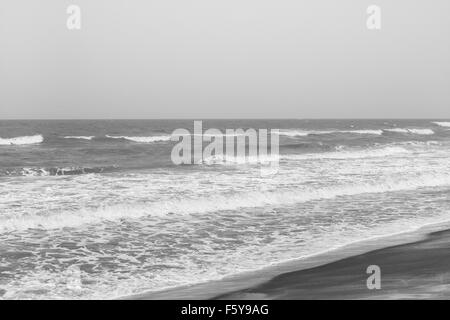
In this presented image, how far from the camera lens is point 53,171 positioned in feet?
70.4

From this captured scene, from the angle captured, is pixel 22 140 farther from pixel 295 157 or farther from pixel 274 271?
pixel 274 271

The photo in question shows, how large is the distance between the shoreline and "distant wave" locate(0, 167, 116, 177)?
1375 cm

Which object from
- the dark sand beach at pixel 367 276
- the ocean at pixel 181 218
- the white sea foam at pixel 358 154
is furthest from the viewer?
the white sea foam at pixel 358 154

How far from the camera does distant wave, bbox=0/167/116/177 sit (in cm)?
2047

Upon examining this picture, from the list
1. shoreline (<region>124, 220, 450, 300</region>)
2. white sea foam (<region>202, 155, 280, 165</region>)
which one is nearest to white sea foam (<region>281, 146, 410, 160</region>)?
white sea foam (<region>202, 155, 280, 165</region>)

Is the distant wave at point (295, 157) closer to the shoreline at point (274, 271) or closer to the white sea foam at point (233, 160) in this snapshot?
the white sea foam at point (233, 160)

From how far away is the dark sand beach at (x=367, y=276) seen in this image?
21.8ft

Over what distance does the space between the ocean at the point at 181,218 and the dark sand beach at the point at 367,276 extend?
0.86 metres

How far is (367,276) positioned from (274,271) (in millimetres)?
1265

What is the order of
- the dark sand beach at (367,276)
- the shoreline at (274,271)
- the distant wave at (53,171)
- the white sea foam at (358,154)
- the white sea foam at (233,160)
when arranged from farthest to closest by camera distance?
the white sea foam at (358,154), the white sea foam at (233,160), the distant wave at (53,171), the shoreline at (274,271), the dark sand beach at (367,276)

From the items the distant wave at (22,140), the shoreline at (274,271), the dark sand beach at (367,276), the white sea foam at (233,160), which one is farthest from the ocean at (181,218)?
the distant wave at (22,140)
